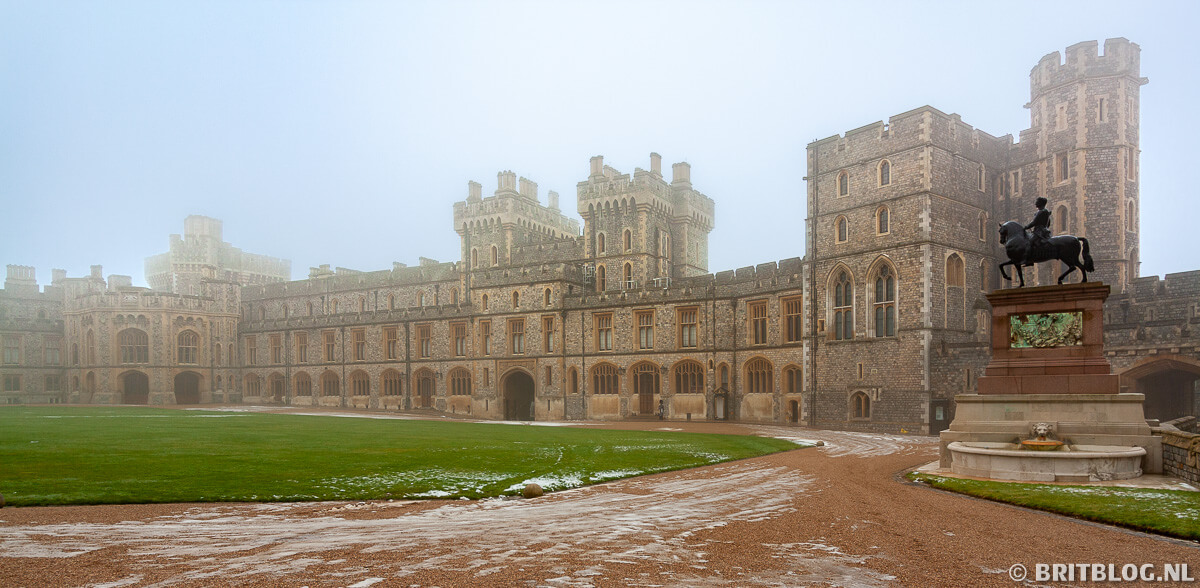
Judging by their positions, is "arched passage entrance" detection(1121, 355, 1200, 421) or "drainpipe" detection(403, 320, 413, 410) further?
"drainpipe" detection(403, 320, 413, 410)

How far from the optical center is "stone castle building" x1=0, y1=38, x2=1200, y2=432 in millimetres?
30234

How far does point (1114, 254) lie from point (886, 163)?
1078 cm

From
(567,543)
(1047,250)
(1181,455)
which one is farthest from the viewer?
(1047,250)

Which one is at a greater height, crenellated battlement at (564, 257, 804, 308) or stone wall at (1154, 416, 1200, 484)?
crenellated battlement at (564, 257, 804, 308)

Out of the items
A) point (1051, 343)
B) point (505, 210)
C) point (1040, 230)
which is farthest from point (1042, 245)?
point (505, 210)

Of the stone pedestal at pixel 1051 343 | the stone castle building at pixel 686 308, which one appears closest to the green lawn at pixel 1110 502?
the stone pedestal at pixel 1051 343

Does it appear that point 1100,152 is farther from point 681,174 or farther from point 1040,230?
point 681,174

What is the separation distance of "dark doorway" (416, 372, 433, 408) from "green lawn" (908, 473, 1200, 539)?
43143mm

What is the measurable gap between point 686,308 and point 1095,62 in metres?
22.5

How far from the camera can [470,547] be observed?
7652mm

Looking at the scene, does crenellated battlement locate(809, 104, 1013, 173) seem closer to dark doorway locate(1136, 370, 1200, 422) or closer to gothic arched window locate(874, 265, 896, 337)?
gothic arched window locate(874, 265, 896, 337)

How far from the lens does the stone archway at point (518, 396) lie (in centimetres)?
4719

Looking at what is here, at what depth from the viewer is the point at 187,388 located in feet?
194

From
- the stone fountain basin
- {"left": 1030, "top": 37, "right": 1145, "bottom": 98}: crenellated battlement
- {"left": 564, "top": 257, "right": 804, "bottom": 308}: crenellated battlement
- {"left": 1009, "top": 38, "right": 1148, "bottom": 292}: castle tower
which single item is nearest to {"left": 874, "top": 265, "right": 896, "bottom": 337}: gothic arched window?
{"left": 564, "top": 257, "right": 804, "bottom": 308}: crenellated battlement
